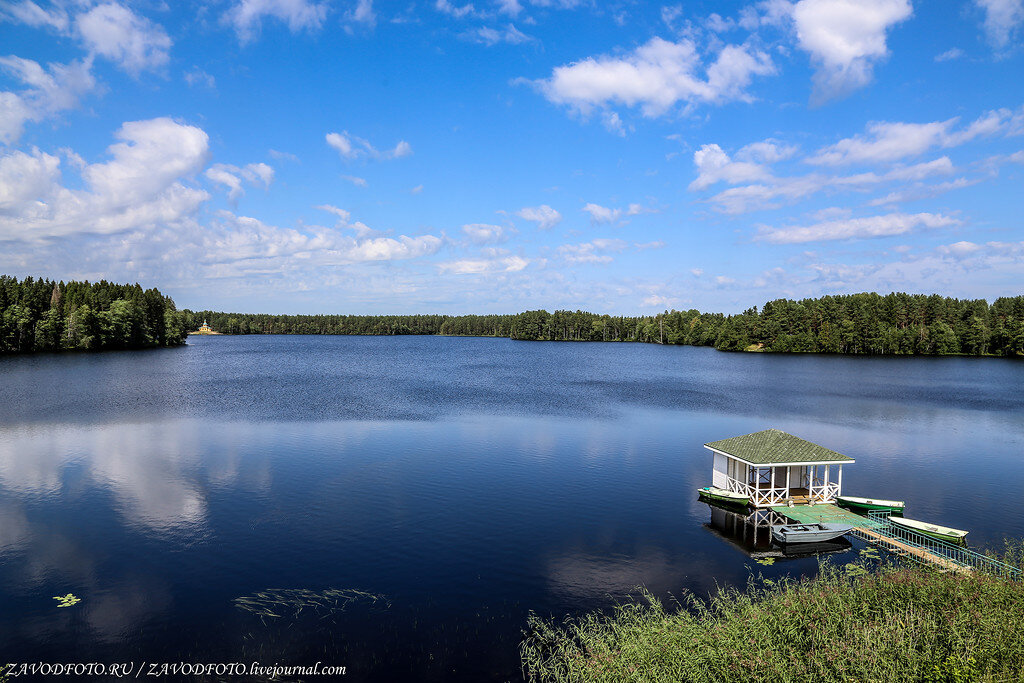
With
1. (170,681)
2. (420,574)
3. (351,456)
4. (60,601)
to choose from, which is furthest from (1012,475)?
(60,601)

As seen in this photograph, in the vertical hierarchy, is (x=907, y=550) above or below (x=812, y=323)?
below

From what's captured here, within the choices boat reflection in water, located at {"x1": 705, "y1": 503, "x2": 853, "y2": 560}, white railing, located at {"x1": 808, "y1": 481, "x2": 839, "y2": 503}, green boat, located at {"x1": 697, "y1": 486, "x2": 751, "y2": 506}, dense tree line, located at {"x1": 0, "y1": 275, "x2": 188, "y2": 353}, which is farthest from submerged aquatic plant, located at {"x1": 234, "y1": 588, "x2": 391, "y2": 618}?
dense tree line, located at {"x1": 0, "y1": 275, "x2": 188, "y2": 353}

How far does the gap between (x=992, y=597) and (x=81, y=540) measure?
39878mm

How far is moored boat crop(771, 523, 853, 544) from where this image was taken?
101ft

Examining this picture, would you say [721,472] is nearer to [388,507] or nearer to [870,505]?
[870,505]

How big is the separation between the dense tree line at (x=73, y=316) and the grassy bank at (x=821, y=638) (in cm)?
16782

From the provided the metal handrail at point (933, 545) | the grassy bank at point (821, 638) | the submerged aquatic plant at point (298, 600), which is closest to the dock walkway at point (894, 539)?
the metal handrail at point (933, 545)

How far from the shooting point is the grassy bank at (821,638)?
13883mm

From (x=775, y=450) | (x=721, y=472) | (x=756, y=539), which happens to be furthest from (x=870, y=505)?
(x=721, y=472)

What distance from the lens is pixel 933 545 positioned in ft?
96.7

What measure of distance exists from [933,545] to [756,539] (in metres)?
8.89

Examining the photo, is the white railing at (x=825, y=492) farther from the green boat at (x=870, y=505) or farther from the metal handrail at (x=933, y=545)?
the metal handrail at (x=933, y=545)

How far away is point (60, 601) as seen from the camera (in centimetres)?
2234

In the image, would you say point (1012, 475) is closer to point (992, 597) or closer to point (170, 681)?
point (992, 597)
